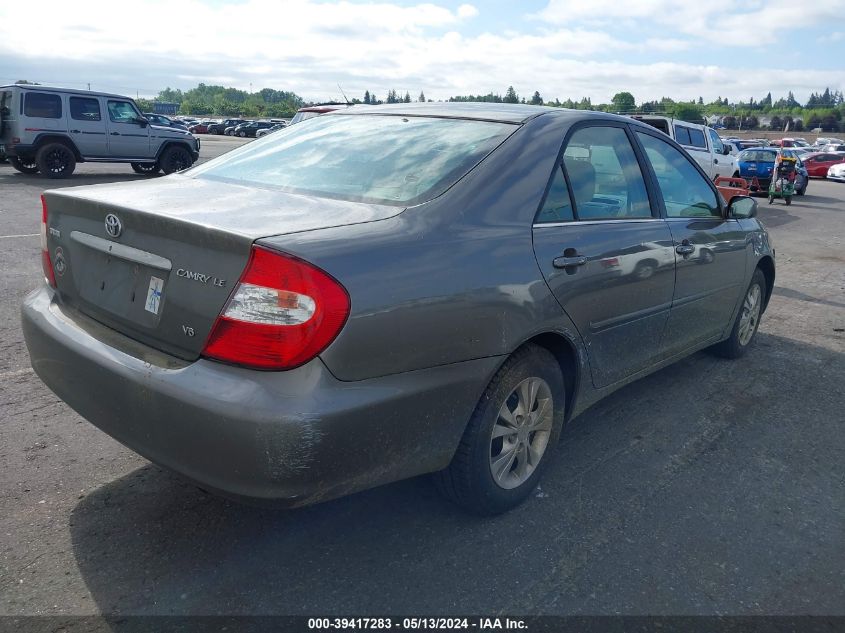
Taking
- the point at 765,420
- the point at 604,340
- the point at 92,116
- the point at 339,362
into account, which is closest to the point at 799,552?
the point at 604,340

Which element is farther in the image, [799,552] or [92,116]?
[92,116]

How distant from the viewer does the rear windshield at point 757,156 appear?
2188cm

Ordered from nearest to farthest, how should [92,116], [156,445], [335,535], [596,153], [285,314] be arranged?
[285,314] < [156,445] < [335,535] < [596,153] < [92,116]

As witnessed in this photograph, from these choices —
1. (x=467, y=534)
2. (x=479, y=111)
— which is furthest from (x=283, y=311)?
(x=479, y=111)

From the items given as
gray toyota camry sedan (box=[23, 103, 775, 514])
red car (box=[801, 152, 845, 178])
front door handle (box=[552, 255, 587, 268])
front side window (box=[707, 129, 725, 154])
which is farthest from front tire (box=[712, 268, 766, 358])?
red car (box=[801, 152, 845, 178])

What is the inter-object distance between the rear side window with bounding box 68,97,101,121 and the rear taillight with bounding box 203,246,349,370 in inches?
679

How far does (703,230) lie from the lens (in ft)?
14.0

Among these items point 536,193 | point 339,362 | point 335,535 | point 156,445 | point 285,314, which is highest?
point 536,193

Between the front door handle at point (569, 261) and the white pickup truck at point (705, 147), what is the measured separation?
586 inches

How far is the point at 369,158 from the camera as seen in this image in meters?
3.18

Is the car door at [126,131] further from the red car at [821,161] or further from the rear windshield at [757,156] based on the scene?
the red car at [821,161]

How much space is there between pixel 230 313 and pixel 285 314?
194 millimetres

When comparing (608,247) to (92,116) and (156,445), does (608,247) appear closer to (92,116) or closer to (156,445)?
(156,445)

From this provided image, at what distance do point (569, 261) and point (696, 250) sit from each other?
4.68ft
